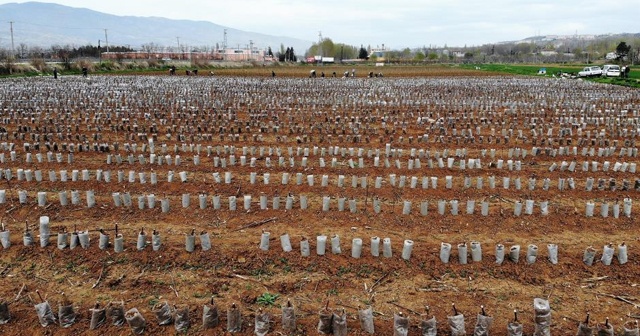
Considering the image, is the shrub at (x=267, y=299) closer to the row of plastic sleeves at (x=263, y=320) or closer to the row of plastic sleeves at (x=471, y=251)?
the row of plastic sleeves at (x=263, y=320)

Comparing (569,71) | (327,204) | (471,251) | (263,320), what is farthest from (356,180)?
(569,71)

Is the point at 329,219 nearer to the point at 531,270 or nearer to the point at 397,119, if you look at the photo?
the point at 531,270

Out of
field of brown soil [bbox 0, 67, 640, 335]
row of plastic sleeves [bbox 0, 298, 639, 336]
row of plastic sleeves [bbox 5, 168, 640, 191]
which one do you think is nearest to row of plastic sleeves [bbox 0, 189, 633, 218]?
field of brown soil [bbox 0, 67, 640, 335]

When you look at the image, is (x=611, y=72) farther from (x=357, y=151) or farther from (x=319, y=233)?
(x=319, y=233)

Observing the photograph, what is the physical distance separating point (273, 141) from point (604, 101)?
16.0m

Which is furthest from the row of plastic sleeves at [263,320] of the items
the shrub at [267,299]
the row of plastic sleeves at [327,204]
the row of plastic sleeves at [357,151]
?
the row of plastic sleeves at [357,151]

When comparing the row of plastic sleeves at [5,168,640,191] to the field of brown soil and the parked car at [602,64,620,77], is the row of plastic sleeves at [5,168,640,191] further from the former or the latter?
the parked car at [602,64,620,77]

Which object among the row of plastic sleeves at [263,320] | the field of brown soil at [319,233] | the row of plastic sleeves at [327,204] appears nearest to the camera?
the row of plastic sleeves at [263,320]

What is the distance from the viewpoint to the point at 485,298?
16.3 ft

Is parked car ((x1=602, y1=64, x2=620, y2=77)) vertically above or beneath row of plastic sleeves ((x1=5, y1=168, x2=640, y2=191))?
above

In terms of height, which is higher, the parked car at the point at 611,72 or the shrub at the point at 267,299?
the parked car at the point at 611,72

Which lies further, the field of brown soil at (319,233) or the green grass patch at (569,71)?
the green grass patch at (569,71)

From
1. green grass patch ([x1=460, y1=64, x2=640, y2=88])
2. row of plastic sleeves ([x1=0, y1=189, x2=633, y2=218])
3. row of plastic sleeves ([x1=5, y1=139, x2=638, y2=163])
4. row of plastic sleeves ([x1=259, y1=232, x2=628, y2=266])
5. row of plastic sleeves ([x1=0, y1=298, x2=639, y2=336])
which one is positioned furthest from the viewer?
green grass patch ([x1=460, y1=64, x2=640, y2=88])

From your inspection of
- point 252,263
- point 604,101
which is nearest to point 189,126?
point 252,263
